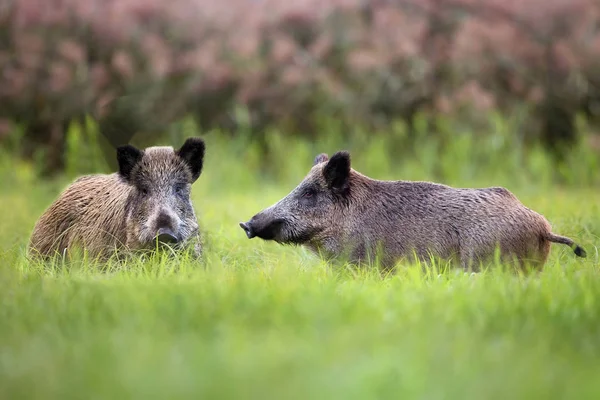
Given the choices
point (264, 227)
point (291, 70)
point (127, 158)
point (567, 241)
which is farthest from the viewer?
point (291, 70)

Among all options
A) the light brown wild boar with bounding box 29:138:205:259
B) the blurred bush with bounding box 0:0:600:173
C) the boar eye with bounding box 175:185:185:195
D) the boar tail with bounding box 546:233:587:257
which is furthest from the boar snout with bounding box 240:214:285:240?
the blurred bush with bounding box 0:0:600:173

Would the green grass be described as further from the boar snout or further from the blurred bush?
the blurred bush

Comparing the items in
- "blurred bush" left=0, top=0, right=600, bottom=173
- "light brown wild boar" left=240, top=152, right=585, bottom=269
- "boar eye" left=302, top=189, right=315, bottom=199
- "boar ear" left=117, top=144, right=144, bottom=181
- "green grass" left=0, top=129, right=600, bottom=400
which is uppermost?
"blurred bush" left=0, top=0, right=600, bottom=173

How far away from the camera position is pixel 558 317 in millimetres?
3990

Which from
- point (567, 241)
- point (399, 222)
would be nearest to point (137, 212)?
point (399, 222)

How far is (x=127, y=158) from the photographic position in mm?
5930

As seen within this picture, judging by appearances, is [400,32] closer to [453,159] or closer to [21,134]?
Result: [453,159]

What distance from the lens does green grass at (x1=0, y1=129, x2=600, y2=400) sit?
9.76 ft

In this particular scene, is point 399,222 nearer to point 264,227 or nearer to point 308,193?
point 308,193

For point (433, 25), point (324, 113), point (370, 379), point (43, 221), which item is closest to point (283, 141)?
point (324, 113)

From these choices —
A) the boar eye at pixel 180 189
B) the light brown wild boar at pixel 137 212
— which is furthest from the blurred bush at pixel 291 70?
the boar eye at pixel 180 189

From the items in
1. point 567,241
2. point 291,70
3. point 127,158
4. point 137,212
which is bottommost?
point 567,241

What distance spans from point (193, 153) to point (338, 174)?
1034 millimetres

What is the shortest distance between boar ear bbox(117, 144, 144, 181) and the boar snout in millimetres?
885
